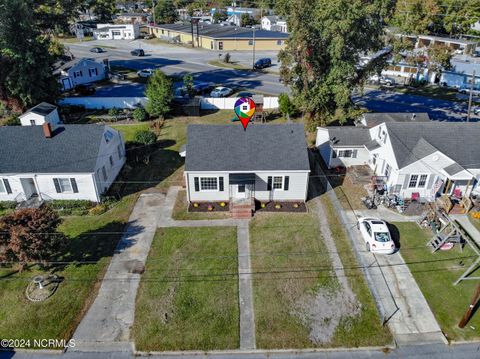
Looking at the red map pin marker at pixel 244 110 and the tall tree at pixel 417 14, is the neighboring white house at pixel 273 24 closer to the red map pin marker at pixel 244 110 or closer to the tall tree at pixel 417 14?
the tall tree at pixel 417 14

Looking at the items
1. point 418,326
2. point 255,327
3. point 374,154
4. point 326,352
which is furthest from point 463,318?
point 374,154

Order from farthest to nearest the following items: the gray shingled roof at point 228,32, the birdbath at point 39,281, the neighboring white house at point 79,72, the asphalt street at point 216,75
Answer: the gray shingled roof at point 228,32 < the neighboring white house at point 79,72 < the asphalt street at point 216,75 < the birdbath at point 39,281

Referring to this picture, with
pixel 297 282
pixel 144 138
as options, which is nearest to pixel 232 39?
pixel 144 138

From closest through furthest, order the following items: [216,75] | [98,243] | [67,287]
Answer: [67,287] → [98,243] → [216,75]

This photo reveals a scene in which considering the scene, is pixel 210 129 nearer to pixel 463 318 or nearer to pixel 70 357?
pixel 70 357

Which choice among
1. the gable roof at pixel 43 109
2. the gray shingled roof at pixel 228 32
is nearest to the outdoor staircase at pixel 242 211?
the gable roof at pixel 43 109

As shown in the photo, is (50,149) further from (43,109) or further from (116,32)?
(116,32)

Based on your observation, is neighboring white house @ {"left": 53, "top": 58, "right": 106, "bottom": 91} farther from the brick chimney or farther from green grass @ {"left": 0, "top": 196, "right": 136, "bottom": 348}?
green grass @ {"left": 0, "top": 196, "right": 136, "bottom": 348}

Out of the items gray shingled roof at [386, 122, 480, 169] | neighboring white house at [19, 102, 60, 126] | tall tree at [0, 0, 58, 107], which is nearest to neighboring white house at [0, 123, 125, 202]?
neighboring white house at [19, 102, 60, 126]
